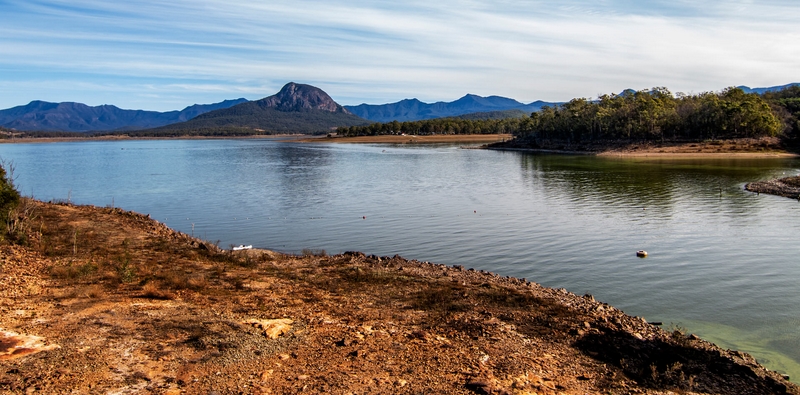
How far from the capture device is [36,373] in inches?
364

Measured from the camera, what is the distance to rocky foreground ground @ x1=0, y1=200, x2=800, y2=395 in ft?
Answer: 31.3

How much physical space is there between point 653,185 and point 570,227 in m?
26.7

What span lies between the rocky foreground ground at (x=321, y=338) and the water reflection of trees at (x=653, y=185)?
87.0 feet

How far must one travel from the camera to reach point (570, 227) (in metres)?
31.4

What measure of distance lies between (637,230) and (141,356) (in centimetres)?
2716

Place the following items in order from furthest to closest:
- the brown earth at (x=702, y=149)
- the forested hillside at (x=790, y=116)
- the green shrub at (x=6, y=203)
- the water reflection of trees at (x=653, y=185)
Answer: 1. the forested hillside at (x=790, y=116)
2. the brown earth at (x=702, y=149)
3. the water reflection of trees at (x=653, y=185)
4. the green shrub at (x=6, y=203)

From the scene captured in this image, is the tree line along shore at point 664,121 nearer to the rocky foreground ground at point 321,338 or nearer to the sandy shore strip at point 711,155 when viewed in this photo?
the sandy shore strip at point 711,155

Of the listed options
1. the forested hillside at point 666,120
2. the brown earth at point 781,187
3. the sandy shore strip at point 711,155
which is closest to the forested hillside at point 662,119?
the forested hillside at point 666,120

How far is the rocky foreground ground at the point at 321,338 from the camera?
953 cm

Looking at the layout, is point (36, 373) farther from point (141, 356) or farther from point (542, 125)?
point (542, 125)

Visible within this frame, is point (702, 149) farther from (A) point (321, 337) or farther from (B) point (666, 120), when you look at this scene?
(A) point (321, 337)

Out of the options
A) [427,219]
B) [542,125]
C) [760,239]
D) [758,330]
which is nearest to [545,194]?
[427,219]

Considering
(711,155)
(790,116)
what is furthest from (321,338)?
(790,116)

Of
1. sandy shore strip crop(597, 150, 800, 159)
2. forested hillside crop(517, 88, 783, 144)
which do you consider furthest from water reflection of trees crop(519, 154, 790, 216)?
forested hillside crop(517, 88, 783, 144)
